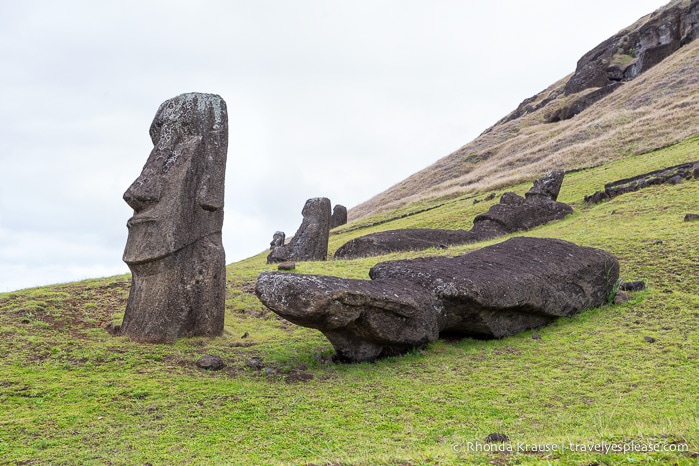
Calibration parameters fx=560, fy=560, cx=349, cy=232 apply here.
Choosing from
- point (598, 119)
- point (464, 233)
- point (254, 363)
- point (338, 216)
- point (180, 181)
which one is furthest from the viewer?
point (598, 119)

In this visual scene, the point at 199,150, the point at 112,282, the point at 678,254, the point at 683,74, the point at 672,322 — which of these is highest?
the point at 683,74

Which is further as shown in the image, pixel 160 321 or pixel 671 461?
pixel 160 321

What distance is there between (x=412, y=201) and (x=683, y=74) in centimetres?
3315

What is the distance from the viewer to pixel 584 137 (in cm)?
5494

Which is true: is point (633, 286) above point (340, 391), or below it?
above

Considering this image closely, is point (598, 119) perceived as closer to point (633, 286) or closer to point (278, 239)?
point (278, 239)

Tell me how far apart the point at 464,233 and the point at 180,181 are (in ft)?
54.5

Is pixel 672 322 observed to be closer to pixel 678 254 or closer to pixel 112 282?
pixel 678 254

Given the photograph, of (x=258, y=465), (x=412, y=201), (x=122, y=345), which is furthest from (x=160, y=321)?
(x=412, y=201)

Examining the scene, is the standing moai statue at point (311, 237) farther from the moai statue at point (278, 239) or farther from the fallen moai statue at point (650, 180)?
the fallen moai statue at point (650, 180)

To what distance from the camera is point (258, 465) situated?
6.18 meters

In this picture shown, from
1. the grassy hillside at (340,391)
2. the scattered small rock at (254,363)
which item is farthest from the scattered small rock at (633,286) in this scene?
the scattered small rock at (254,363)

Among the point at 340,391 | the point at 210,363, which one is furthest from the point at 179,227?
the point at 340,391

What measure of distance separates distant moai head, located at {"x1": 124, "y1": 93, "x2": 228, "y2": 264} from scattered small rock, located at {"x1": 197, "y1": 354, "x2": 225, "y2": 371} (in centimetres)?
262
